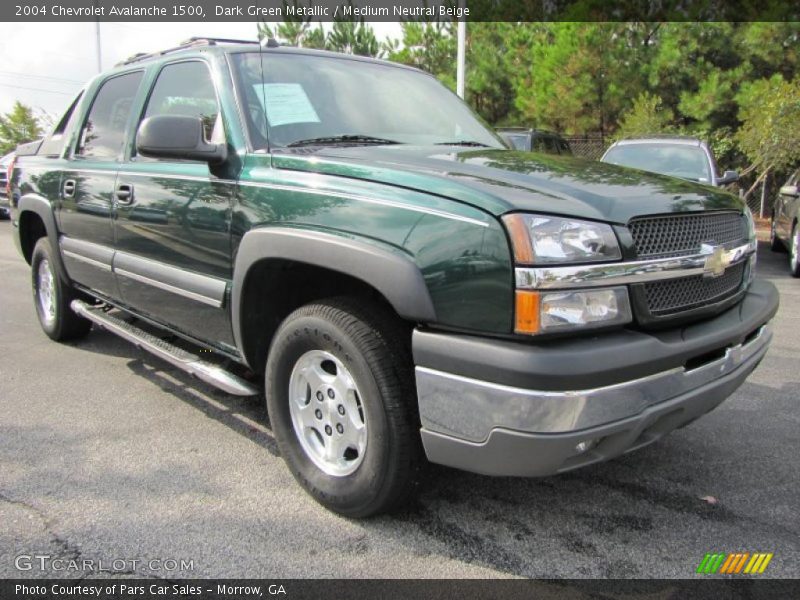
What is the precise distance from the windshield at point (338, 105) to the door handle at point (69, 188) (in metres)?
1.78

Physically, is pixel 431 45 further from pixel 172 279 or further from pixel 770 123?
pixel 172 279

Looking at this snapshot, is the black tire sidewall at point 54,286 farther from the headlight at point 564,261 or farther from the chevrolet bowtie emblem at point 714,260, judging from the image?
the chevrolet bowtie emblem at point 714,260

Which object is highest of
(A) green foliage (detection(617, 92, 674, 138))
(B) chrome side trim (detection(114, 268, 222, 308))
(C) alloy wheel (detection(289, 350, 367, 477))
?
(A) green foliage (detection(617, 92, 674, 138))

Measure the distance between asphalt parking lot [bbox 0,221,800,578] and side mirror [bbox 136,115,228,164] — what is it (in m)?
1.46

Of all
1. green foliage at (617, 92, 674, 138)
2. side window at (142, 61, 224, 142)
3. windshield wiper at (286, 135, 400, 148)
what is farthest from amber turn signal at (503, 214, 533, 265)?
green foliage at (617, 92, 674, 138)

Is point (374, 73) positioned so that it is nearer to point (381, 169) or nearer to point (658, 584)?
point (381, 169)

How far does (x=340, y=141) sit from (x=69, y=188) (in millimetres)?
2309

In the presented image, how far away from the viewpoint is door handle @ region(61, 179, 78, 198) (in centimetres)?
436

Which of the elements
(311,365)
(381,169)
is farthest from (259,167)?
(311,365)

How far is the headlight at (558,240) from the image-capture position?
2.07 meters

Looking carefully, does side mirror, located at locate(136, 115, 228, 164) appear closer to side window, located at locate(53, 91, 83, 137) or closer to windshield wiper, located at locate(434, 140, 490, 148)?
windshield wiper, located at locate(434, 140, 490, 148)

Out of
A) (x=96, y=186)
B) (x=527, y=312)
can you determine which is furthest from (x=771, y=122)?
(x=527, y=312)

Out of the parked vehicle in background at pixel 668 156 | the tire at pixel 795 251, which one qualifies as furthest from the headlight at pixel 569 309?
the tire at pixel 795 251

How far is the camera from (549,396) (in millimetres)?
2033
